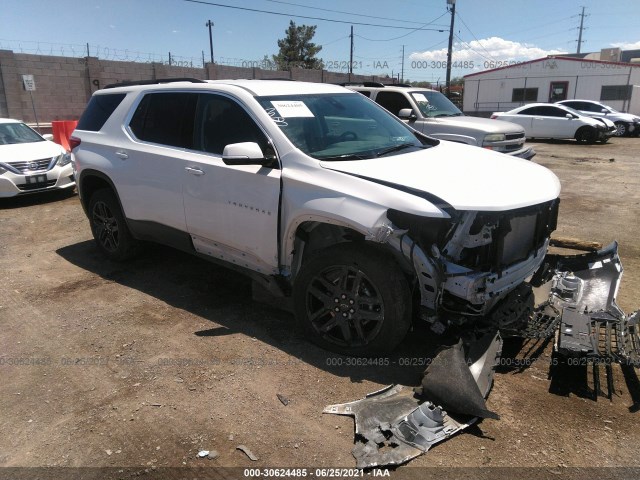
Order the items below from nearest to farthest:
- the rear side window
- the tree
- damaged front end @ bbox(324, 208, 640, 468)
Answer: damaged front end @ bbox(324, 208, 640, 468) < the rear side window < the tree

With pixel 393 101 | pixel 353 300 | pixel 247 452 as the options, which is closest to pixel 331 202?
pixel 353 300

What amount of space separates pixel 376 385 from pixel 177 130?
2.92 m

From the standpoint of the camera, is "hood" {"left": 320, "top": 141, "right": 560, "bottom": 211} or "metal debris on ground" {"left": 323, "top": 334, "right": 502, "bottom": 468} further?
"hood" {"left": 320, "top": 141, "right": 560, "bottom": 211}

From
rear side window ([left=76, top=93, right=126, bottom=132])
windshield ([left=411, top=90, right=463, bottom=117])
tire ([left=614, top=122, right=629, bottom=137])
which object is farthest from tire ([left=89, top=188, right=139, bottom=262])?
tire ([left=614, top=122, right=629, bottom=137])

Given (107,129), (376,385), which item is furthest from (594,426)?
(107,129)

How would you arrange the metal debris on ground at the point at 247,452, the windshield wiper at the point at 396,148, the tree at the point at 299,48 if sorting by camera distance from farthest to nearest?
the tree at the point at 299,48 → the windshield wiper at the point at 396,148 → the metal debris on ground at the point at 247,452

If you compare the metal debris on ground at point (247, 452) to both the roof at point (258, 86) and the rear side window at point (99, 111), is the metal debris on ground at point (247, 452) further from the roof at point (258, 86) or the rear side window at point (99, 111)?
the rear side window at point (99, 111)

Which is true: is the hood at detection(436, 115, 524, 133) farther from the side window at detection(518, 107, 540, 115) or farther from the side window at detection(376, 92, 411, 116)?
the side window at detection(518, 107, 540, 115)

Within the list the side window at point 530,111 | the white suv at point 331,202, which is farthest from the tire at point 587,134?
the white suv at point 331,202

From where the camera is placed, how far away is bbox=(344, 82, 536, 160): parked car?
9.34 metres

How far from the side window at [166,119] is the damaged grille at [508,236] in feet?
8.74

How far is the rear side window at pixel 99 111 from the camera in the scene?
210 inches

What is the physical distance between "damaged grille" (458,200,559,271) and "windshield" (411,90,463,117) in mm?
6745

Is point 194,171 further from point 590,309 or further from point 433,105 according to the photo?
point 433,105
